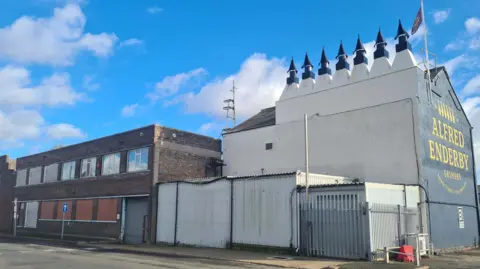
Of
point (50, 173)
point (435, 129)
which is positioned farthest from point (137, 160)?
point (435, 129)

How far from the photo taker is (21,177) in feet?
143

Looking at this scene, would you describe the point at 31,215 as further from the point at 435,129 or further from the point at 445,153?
the point at 445,153

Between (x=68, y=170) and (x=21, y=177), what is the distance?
1063 cm

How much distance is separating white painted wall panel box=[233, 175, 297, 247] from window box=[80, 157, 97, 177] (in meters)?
15.6

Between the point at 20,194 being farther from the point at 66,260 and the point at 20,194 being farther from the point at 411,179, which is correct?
the point at 411,179

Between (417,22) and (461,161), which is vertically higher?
(417,22)

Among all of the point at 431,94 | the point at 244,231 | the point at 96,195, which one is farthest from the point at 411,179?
the point at 96,195

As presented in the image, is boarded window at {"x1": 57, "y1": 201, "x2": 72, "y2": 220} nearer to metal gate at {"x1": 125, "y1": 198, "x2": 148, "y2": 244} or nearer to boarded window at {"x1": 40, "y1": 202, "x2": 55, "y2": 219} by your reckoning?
boarded window at {"x1": 40, "y1": 202, "x2": 55, "y2": 219}

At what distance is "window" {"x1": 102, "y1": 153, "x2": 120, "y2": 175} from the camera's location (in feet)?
102

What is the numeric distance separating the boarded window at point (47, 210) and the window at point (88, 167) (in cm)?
584

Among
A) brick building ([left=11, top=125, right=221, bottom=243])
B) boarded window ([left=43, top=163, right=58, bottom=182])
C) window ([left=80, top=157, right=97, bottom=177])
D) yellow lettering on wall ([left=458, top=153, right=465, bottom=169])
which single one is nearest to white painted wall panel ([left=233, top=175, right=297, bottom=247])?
brick building ([left=11, top=125, right=221, bottom=243])

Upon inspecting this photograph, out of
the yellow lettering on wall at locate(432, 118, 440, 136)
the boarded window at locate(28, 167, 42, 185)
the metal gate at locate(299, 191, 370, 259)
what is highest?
the yellow lettering on wall at locate(432, 118, 440, 136)

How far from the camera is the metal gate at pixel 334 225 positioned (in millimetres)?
17141

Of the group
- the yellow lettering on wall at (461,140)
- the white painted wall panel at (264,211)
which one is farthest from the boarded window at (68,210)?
the yellow lettering on wall at (461,140)
